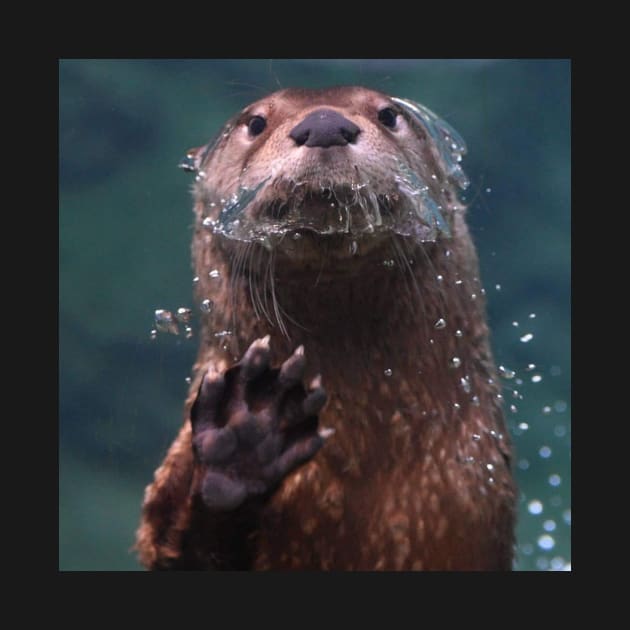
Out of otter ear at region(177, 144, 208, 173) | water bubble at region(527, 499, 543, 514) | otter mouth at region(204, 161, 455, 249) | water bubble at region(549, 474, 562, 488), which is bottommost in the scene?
water bubble at region(527, 499, 543, 514)

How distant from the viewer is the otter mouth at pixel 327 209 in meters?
1.94

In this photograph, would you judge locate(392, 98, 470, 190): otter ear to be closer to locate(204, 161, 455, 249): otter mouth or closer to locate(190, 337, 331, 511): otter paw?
locate(204, 161, 455, 249): otter mouth

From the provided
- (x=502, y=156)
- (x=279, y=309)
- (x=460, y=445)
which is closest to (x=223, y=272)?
(x=279, y=309)

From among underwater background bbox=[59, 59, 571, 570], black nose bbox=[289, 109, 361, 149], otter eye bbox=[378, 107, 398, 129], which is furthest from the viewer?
underwater background bbox=[59, 59, 571, 570]

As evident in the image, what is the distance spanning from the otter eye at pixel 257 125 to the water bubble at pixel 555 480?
2049mm

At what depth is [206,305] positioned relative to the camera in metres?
2.49

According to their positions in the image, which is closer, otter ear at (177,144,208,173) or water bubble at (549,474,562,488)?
otter ear at (177,144,208,173)

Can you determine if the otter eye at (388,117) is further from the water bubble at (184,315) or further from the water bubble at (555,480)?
the water bubble at (555,480)

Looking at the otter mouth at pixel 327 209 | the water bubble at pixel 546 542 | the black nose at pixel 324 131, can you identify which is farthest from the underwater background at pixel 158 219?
the black nose at pixel 324 131

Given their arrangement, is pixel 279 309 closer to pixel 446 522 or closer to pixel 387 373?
pixel 387 373

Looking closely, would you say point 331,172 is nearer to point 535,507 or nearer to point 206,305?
point 206,305

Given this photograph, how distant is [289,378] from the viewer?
1.92 meters

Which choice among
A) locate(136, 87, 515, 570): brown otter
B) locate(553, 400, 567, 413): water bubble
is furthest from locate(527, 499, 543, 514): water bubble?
locate(136, 87, 515, 570): brown otter

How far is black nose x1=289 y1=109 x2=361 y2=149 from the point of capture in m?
1.92
